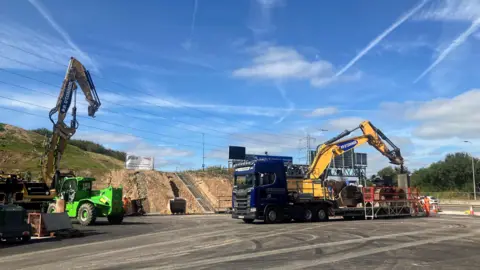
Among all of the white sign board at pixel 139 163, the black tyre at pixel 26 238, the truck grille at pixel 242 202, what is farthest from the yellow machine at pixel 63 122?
the white sign board at pixel 139 163

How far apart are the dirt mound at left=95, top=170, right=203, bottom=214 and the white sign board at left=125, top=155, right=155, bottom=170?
185 inches

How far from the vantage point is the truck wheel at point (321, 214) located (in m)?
26.7

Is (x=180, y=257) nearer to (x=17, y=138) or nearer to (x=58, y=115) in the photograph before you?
(x=58, y=115)

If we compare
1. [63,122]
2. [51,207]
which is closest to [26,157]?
[63,122]

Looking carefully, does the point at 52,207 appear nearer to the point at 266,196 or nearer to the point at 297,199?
the point at 266,196

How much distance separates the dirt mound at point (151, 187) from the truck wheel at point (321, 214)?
19.1m

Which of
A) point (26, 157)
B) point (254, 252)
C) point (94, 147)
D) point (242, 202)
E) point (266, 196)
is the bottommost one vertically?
point (254, 252)

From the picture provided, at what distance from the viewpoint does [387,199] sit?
95.7 ft

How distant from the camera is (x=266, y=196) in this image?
80.8 feet

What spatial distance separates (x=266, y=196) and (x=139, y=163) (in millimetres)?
34291

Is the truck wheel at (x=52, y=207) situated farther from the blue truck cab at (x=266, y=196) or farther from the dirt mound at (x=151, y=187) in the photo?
the dirt mound at (x=151, y=187)

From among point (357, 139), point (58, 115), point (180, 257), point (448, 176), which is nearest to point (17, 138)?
point (58, 115)

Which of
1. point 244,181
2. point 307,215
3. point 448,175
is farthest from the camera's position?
point 448,175

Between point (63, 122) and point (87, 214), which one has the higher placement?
point (63, 122)
